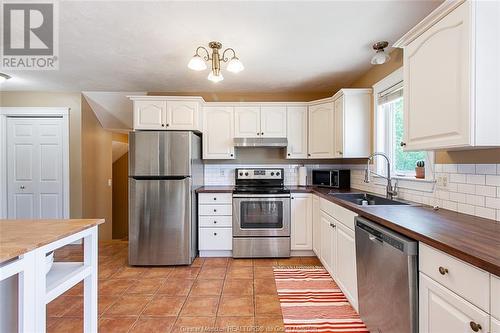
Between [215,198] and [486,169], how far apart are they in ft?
8.42

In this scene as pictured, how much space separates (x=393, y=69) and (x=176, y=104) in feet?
8.12

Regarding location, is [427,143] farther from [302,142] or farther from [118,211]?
[118,211]

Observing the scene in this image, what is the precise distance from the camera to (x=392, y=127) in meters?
2.55

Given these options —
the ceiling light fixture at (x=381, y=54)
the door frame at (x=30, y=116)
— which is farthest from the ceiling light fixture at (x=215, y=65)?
the door frame at (x=30, y=116)

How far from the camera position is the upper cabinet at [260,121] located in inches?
137

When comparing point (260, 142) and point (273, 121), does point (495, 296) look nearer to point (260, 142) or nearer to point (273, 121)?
point (260, 142)

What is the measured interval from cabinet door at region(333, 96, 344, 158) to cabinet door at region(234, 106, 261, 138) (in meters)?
1.05

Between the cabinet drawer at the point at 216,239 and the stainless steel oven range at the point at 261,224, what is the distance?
0.08 m

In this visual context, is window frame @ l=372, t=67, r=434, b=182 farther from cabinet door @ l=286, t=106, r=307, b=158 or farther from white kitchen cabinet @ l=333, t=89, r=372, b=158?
cabinet door @ l=286, t=106, r=307, b=158

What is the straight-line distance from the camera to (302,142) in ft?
11.5

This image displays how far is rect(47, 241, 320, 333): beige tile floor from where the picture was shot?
6.23ft

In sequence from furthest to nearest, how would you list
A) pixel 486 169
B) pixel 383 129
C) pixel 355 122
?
pixel 355 122 → pixel 383 129 → pixel 486 169

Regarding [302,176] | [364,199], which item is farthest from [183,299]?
[302,176]

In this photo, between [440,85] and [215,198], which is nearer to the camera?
[440,85]
